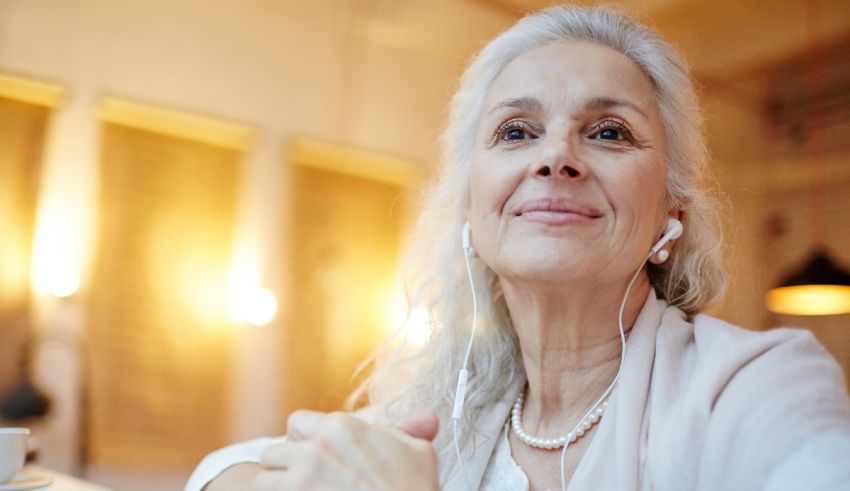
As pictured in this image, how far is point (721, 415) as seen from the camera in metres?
0.97

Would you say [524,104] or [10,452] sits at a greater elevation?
[524,104]

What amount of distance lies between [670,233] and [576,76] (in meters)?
0.35

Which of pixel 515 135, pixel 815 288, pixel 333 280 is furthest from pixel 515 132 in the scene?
pixel 333 280

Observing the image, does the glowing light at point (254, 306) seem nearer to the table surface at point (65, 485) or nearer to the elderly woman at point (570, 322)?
the table surface at point (65, 485)

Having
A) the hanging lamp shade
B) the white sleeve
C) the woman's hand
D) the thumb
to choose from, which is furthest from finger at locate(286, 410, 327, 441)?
the hanging lamp shade

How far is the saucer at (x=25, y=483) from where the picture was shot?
1.47m

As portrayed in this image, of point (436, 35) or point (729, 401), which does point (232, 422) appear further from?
point (729, 401)

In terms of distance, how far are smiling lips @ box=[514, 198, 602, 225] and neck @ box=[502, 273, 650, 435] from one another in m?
0.13

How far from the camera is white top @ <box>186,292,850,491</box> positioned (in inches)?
34.3

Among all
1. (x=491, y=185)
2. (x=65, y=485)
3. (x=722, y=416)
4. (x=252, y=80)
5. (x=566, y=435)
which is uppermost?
(x=252, y=80)

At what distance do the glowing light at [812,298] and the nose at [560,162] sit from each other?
3.82m

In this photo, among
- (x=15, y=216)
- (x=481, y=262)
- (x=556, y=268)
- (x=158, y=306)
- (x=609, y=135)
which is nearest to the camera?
(x=556, y=268)

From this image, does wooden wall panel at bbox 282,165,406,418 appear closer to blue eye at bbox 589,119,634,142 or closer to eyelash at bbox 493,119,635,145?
eyelash at bbox 493,119,635,145

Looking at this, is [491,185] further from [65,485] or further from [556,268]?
[65,485]
